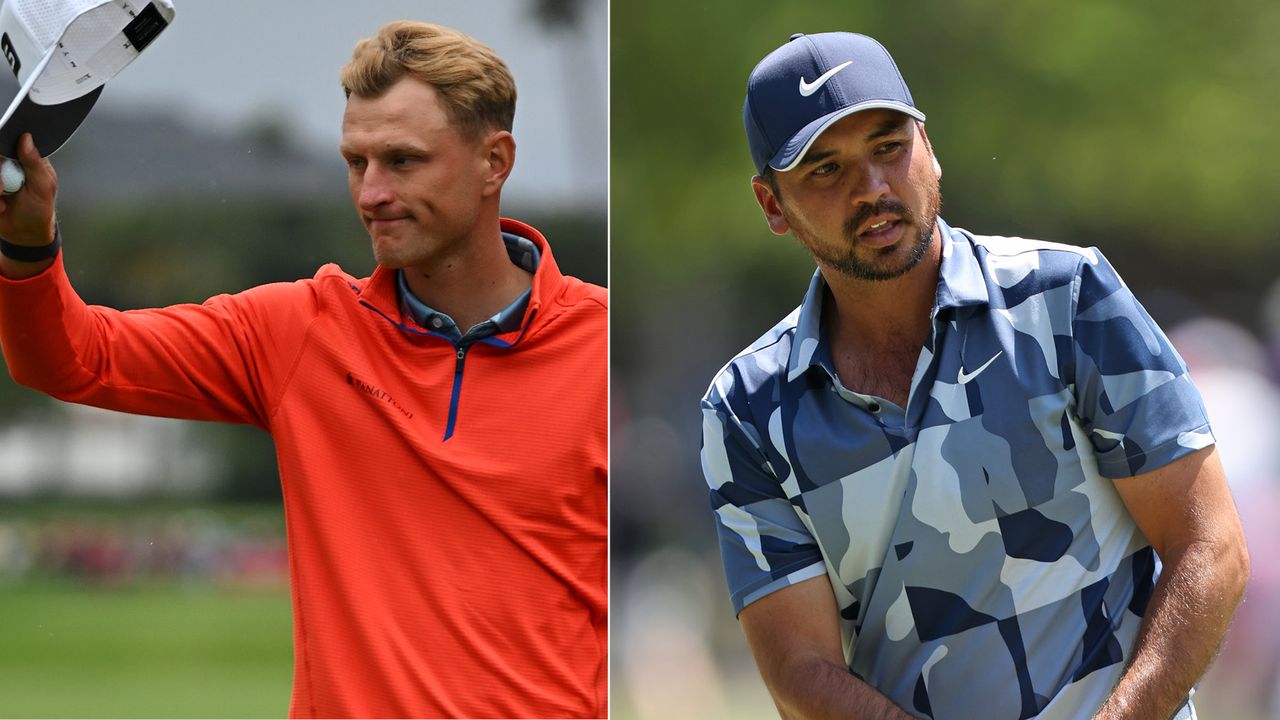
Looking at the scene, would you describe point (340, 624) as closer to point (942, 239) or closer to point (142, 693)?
Answer: point (142, 693)

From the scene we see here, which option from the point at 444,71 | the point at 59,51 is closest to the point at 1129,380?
the point at 444,71

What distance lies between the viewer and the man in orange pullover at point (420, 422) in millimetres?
2615

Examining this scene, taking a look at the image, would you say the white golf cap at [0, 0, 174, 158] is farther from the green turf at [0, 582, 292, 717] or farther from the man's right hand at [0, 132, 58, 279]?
the green turf at [0, 582, 292, 717]

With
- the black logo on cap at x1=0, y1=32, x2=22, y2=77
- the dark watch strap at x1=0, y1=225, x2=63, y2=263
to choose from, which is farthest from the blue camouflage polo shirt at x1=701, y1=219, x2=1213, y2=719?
the black logo on cap at x1=0, y1=32, x2=22, y2=77

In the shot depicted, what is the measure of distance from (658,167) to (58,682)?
4515 mm

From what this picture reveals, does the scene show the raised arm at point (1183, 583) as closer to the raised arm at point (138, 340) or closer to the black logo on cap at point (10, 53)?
the raised arm at point (138, 340)

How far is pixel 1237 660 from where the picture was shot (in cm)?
532

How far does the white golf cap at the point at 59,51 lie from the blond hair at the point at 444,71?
0.39 metres

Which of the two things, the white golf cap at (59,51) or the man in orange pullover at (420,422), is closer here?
the white golf cap at (59,51)

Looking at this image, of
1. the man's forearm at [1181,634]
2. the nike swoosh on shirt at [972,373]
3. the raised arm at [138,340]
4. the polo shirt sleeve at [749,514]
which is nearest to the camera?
the man's forearm at [1181,634]

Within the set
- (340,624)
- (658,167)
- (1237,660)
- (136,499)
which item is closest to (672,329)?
(658,167)

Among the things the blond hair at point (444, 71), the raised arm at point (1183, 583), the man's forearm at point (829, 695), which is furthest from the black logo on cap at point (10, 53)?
the raised arm at point (1183, 583)

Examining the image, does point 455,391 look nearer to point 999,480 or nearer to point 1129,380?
point 999,480

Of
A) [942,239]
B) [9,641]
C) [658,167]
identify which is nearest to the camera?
[942,239]
